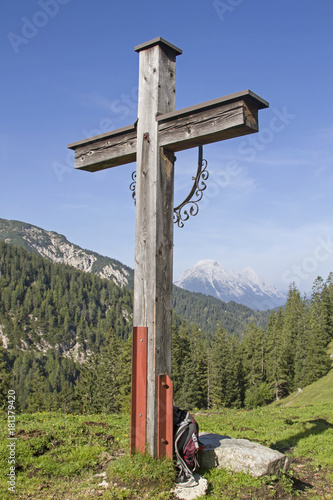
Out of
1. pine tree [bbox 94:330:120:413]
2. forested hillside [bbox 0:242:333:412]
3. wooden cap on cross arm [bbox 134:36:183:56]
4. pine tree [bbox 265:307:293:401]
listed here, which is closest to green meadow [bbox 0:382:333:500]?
wooden cap on cross arm [bbox 134:36:183:56]

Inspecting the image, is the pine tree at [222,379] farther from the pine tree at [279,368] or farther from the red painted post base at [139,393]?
the red painted post base at [139,393]

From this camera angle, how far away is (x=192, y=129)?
16.5 feet

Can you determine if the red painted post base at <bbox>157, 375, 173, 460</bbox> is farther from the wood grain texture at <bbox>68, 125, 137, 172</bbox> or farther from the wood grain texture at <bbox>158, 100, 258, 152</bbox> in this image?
the wood grain texture at <bbox>68, 125, 137, 172</bbox>

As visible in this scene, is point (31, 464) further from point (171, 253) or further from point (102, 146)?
point (102, 146)

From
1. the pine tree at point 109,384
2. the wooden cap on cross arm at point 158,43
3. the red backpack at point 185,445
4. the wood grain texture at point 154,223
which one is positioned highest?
the wooden cap on cross arm at point 158,43

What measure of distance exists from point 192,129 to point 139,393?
10.9 ft

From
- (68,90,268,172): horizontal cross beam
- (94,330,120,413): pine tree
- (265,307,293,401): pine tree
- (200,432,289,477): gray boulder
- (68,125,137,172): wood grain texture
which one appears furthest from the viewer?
(265,307,293,401): pine tree

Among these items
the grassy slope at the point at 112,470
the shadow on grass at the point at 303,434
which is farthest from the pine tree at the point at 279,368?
the grassy slope at the point at 112,470

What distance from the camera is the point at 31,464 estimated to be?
5.43 metres

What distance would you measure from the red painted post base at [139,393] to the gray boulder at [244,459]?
1.12 meters

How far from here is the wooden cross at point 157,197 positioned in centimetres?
480

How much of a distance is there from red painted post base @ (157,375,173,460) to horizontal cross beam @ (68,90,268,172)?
2.99 metres

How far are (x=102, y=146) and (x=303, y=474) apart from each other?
5.70 metres

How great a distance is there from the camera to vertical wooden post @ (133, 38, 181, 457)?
16.1 feet
